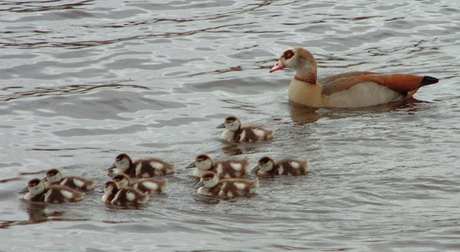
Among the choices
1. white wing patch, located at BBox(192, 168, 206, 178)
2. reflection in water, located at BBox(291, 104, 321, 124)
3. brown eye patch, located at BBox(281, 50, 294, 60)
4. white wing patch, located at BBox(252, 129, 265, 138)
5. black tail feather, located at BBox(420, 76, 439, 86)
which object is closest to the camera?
white wing patch, located at BBox(192, 168, 206, 178)

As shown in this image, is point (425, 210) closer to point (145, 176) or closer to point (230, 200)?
point (230, 200)

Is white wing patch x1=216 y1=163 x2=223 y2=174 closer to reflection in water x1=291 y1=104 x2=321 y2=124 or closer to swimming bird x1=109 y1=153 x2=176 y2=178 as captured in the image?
swimming bird x1=109 y1=153 x2=176 y2=178

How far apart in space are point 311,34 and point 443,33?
2.47 metres

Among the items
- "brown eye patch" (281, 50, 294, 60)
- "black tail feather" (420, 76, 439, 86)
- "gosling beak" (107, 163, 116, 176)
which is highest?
"brown eye patch" (281, 50, 294, 60)

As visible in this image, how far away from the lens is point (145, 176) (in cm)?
862

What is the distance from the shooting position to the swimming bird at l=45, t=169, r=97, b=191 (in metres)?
8.17

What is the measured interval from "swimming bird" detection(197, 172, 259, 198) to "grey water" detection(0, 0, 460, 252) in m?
0.12

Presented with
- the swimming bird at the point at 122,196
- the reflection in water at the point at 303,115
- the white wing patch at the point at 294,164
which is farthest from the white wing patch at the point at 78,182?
the reflection in water at the point at 303,115

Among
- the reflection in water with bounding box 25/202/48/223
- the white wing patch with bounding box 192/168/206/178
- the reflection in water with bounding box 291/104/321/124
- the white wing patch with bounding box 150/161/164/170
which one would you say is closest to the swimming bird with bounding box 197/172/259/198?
the white wing patch with bounding box 192/168/206/178

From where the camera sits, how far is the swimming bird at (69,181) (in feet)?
26.8

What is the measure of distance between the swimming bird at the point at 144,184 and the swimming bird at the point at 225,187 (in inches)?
14.3

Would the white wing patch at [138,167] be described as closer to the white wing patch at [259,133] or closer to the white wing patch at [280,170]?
the white wing patch at [280,170]

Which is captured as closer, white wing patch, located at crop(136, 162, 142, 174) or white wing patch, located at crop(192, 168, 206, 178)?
white wing patch, located at crop(192, 168, 206, 178)

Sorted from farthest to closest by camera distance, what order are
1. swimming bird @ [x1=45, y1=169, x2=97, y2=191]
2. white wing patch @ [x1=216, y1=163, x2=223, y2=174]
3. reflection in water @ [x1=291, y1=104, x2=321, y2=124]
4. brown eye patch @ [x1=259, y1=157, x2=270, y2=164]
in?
reflection in water @ [x1=291, y1=104, x2=321, y2=124] < white wing patch @ [x1=216, y1=163, x2=223, y2=174] < brown eye patch @ [x1=259, y1=157, x2=270, y2=164] < swimming bird @ [x1=45, y1=169, x2=97, y2=191]
